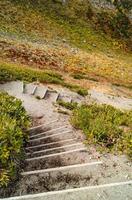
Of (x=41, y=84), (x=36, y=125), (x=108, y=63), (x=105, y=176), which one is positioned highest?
(x=105, y=176)

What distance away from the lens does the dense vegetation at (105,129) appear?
742 inches

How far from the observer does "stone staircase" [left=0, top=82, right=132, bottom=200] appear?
14672mm

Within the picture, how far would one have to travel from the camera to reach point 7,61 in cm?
3294

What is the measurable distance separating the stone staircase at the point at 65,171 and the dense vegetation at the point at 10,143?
525 mm

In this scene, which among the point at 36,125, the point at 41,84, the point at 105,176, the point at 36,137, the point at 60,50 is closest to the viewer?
the point at 105,176

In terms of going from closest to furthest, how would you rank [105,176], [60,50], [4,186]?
[4,186] → [105,176] → [60,50]

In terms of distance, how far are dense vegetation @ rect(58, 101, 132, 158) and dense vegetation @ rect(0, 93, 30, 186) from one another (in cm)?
344

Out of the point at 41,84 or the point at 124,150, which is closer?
the point at 124,150

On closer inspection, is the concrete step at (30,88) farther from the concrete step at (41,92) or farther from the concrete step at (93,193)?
the concrete step at (93,193)

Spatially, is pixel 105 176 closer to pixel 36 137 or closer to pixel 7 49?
pixel 36 137

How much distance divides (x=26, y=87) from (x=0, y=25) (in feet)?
55.6

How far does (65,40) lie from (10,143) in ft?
104

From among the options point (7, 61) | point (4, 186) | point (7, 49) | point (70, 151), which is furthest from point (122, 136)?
point (7, 49)

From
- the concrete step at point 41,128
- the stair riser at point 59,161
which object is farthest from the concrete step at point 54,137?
the stair riser at point 59,161
